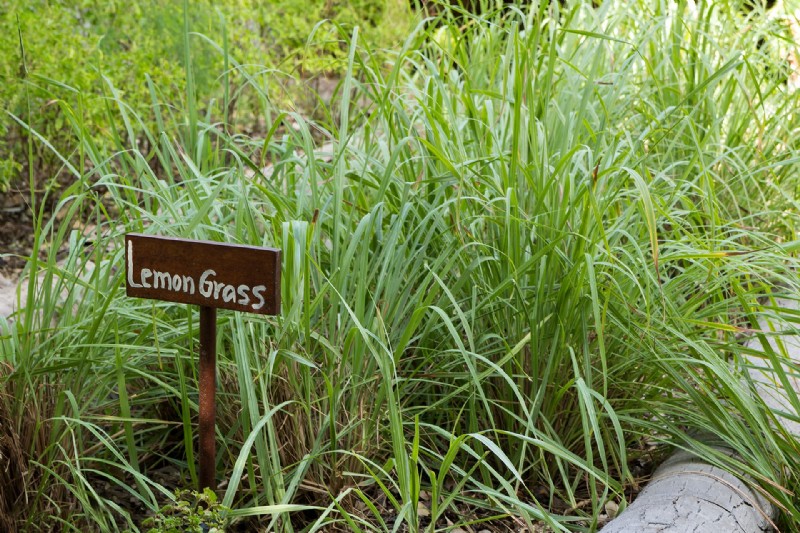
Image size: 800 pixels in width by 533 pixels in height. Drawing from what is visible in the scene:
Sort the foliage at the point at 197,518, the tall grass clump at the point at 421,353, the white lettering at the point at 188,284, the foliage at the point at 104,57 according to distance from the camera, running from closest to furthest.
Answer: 1. the foliage at the point at 197,518
2. the white lettering at the point at 188,284
3. the tall grass clump at the point at 421,353
4. the foliage at the point at 104,57

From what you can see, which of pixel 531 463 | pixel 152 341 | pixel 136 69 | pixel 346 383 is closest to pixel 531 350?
pixel 531 463

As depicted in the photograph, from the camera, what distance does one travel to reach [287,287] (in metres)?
2.12

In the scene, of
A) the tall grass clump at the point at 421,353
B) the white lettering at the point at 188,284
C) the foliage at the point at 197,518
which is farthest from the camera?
the tall grass clump at the point at 421,353

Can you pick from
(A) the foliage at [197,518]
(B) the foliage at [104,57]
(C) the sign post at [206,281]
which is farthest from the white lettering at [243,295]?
(B) the foliage at [104,57]

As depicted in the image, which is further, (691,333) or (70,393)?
(691,333)

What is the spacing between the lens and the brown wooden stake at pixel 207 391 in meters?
1.99

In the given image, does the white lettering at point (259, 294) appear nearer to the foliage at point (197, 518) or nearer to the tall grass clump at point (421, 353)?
the tall grass clump at point (421, 353)

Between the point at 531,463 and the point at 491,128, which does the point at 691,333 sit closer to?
the point at 531,463

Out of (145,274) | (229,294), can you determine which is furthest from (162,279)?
(229,294)

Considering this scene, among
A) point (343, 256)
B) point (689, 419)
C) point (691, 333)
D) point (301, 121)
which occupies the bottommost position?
point (689, 419)

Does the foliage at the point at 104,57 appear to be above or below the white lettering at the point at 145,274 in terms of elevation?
above

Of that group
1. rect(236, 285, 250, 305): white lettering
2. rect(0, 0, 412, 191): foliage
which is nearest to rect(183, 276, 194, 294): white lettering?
rect(236, 285, 250, 305): white lettering

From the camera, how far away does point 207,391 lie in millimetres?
2023

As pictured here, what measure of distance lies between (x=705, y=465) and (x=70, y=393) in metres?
1.45
